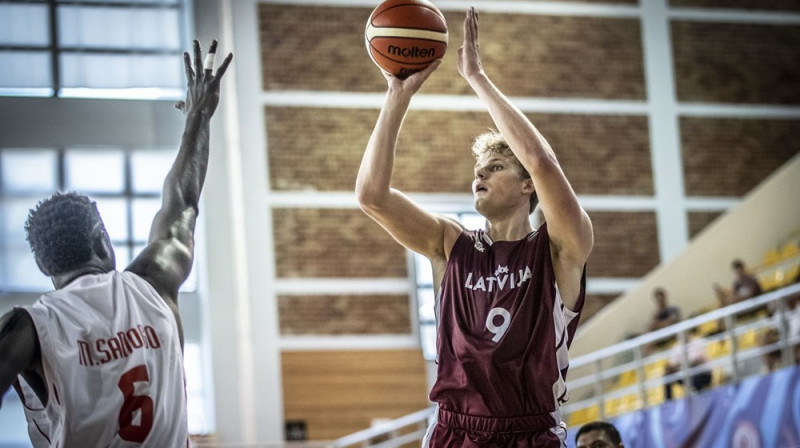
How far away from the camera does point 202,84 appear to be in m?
4.38

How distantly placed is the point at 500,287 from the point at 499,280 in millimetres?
28

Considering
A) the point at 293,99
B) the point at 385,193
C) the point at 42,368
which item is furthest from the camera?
the point at 293,99

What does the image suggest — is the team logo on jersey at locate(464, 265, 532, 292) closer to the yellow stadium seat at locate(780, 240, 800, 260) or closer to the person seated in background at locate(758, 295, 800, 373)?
the person seated in background at locate(758, 295, 800, 373)

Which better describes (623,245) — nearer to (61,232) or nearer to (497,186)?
(497,186)

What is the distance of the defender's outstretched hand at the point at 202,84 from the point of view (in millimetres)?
4324

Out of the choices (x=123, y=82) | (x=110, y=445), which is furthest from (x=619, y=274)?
(x=110, y=445)

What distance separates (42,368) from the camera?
343cm

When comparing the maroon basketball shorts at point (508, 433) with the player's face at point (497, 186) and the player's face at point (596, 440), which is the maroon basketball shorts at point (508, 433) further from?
the player's face at point (596, 440)

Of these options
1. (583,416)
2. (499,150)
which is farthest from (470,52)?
(583,416)

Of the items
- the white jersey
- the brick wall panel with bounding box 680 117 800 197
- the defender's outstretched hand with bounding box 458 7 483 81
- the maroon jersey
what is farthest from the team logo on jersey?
the brick wall panel with bounding box 680 117 800 197

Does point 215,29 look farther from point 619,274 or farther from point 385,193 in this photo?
point 385,193

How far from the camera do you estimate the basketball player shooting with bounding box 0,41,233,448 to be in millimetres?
3416

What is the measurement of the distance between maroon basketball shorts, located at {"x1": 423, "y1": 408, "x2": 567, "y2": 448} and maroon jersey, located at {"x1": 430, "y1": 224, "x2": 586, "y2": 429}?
0.01m

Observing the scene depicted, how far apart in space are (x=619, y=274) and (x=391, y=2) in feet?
44.9
